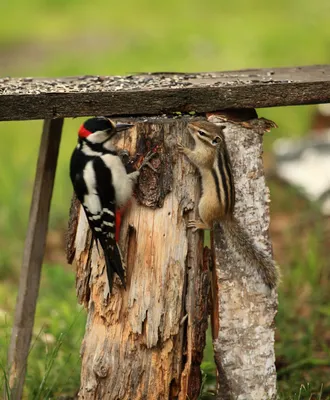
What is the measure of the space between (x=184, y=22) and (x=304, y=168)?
7388 mm

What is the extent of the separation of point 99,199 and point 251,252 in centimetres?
83

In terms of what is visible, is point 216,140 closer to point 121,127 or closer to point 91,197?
point 121,127

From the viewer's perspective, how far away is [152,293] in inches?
191

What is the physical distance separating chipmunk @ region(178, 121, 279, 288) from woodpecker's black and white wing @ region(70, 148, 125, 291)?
394 millimetres

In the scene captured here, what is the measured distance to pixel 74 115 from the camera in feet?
15.5

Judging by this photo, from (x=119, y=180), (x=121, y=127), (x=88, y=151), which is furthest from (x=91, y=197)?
(x=121, y=127)

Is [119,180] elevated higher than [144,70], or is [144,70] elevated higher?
[144,70]

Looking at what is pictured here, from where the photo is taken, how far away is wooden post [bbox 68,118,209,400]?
478 centimetres

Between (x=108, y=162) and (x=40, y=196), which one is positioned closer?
(x=108, y=162)

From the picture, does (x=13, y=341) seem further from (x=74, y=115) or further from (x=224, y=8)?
(x=224, y=8)

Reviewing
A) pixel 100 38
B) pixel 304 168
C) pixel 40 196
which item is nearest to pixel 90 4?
pixel 100 38

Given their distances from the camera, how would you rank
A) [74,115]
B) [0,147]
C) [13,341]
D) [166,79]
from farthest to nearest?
[0,147] < [13,341] < [166,79] < [74,115]

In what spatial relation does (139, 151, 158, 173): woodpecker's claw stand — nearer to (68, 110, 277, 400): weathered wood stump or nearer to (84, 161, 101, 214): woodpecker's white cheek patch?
(68, 110, 277, 400): weathered wood stump

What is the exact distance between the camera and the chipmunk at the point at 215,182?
15.3 feet
